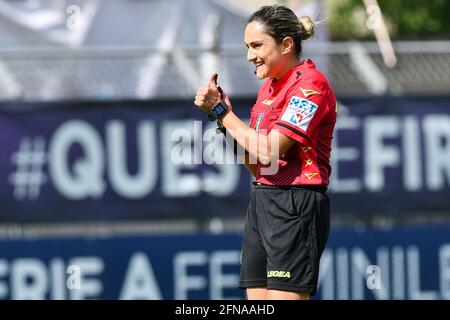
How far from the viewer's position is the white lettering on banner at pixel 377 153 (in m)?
8.81

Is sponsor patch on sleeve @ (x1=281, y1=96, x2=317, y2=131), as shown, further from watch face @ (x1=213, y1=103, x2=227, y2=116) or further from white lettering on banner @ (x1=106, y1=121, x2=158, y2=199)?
white lettering on banner @ (x1=106, y1=121, x2=158, y2=199)

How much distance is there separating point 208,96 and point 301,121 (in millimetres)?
466

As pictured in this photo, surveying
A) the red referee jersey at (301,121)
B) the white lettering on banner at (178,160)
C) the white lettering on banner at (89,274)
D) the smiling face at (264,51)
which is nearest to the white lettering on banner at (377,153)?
the white lettering on banner at (178,160)

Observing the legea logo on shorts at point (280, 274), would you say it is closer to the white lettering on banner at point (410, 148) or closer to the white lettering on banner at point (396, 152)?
the white lettering on banner at point (396, 152)

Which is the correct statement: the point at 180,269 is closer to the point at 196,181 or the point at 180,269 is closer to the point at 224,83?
the point at 196,181

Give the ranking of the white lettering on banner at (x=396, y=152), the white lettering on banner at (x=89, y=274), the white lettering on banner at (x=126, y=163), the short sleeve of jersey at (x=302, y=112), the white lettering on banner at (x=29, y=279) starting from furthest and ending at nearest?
1. the white lettering on banner at (x=396, y=152)
2. the white lettering on banner at (x=126, y=163)
3. the white lettering on banner at (x=89, y=274)
4. the white lettering on banner at (x=29, y=279)
5. the short sleeve of jersey at (x=302, y=112)

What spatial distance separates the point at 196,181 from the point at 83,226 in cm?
101

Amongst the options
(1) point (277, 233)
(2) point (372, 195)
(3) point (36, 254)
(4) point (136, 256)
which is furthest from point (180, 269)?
(1) point (277, 233)

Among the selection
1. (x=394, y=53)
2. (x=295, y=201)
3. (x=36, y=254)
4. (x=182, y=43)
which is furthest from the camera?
(x=182, y=43)

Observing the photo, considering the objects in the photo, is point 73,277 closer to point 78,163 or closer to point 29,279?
point 29,279

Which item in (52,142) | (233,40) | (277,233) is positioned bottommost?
(277,233)

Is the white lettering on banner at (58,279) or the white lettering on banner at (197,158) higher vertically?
the white lettering on banner at (197,158)

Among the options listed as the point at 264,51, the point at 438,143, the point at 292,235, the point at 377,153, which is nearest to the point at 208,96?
the point at 264,51

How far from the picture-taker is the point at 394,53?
9.02m
